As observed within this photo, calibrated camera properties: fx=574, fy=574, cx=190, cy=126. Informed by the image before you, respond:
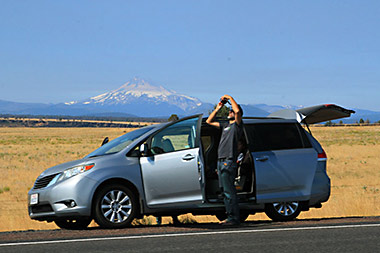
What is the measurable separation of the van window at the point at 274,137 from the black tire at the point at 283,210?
90 cm

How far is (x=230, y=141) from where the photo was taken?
830cm

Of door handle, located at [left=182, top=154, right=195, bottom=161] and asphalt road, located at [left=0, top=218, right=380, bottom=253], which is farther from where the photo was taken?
door handle, located at [left=182, top=154, right=195, bottom=161]

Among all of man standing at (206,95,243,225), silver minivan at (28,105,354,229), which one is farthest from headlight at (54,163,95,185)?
man standing at (206,95,243,225)

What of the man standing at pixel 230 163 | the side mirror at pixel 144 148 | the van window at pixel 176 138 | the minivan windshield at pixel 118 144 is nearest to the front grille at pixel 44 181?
the minivan windshield at pixel 118 144

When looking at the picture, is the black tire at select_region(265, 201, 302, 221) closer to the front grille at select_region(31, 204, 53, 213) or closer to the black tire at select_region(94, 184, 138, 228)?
the black tire at select_region(94, 184, 138, 228)

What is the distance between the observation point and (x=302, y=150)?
363 inches

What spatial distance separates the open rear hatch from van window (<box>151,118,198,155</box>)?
182 centimetres

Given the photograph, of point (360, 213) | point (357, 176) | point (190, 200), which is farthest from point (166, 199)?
point (357, 176)

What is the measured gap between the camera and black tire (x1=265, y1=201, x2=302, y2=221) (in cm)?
905

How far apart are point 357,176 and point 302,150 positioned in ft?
55.8

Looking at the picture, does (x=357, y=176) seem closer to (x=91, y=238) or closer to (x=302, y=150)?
(x=302, y=150)

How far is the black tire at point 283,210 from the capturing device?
356 inches

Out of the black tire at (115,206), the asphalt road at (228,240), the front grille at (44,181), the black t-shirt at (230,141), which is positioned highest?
the black t-shirt at (230,141)

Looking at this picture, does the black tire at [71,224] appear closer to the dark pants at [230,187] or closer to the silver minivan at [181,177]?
the silver minivan at [181,177]
